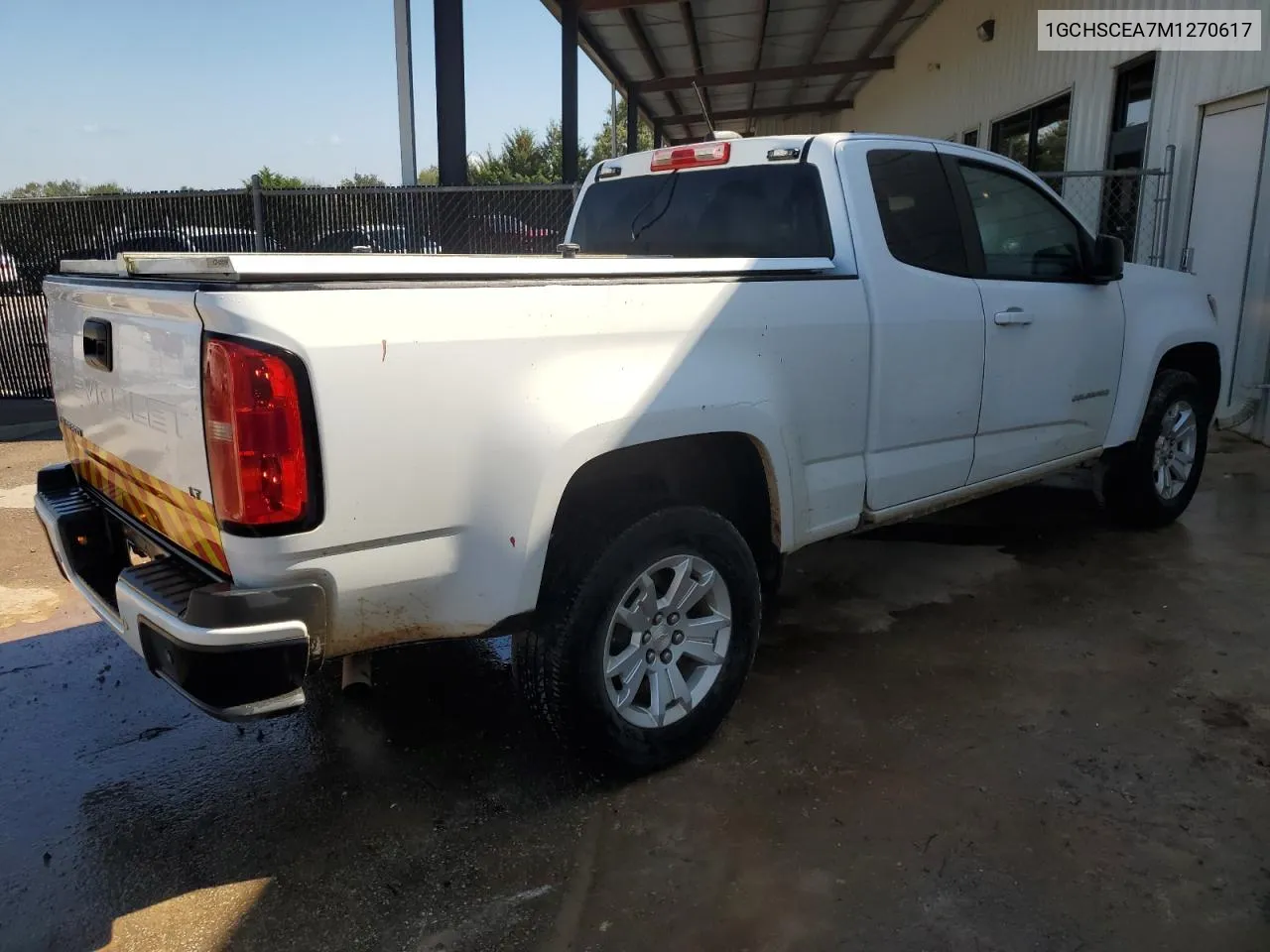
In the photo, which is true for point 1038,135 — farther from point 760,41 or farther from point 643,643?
point 643,643

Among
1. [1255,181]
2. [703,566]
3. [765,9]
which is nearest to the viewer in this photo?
[703,566]

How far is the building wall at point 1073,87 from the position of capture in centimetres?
745

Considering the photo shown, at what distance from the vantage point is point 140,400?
8.20 feet

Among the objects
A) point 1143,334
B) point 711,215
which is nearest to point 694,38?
point 1143,334

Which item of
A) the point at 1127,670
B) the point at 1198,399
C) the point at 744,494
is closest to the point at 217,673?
the point at 744,494

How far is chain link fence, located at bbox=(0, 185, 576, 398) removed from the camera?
8.60 meters

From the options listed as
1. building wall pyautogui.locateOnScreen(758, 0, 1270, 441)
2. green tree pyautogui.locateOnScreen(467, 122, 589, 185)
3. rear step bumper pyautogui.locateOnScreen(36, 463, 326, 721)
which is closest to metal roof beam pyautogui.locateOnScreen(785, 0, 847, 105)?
building wall pyautogui.locateOnScreen(758, 0, 1270, 441)

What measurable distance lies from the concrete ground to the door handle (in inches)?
50.9

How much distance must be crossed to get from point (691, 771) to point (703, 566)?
662 millimetres

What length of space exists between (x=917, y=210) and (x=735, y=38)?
13843mm

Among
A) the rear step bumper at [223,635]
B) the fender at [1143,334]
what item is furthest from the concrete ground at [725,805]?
the fender at [1143,334]

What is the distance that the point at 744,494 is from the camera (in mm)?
3285

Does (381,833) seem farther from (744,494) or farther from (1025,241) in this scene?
(1025,241)

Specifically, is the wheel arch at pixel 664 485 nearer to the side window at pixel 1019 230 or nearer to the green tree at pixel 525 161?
the side window at pixel 1019 230
